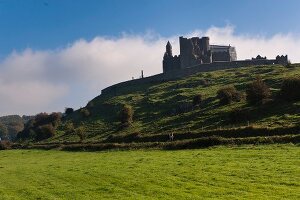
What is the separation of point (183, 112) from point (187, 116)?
340 inches

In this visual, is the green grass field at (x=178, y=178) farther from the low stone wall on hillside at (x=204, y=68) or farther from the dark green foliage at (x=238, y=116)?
the low stone wall on hillside at (x=204, y=68)

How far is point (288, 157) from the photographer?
93.7ft

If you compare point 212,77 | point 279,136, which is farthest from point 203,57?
point 279,136

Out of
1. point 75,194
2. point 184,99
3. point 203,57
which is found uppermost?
point 203,57

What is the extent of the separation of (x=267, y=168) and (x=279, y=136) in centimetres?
1330

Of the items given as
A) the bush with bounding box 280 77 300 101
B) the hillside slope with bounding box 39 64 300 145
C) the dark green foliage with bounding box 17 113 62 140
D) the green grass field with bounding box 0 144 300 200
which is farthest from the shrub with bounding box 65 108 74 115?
the green grass field with bounding box 0 144 300 200

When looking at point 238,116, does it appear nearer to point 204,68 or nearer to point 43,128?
point 43,128

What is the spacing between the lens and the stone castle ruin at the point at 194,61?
135 metres

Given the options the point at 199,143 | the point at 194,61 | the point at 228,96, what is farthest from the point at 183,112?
the point at 194,61

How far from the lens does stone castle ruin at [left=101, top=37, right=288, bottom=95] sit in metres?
135

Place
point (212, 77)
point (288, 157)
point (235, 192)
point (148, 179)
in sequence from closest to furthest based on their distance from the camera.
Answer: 1. point (235, 192)
2. point (148, 179)
3. point (288, 157)
4. point (212, 77)

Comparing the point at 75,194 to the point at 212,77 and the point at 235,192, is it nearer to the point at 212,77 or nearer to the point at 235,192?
the point at 235,192

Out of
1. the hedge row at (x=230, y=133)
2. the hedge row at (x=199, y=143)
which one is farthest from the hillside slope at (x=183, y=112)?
the hedge row at (x=199, y=143)

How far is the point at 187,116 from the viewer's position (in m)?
66.9
